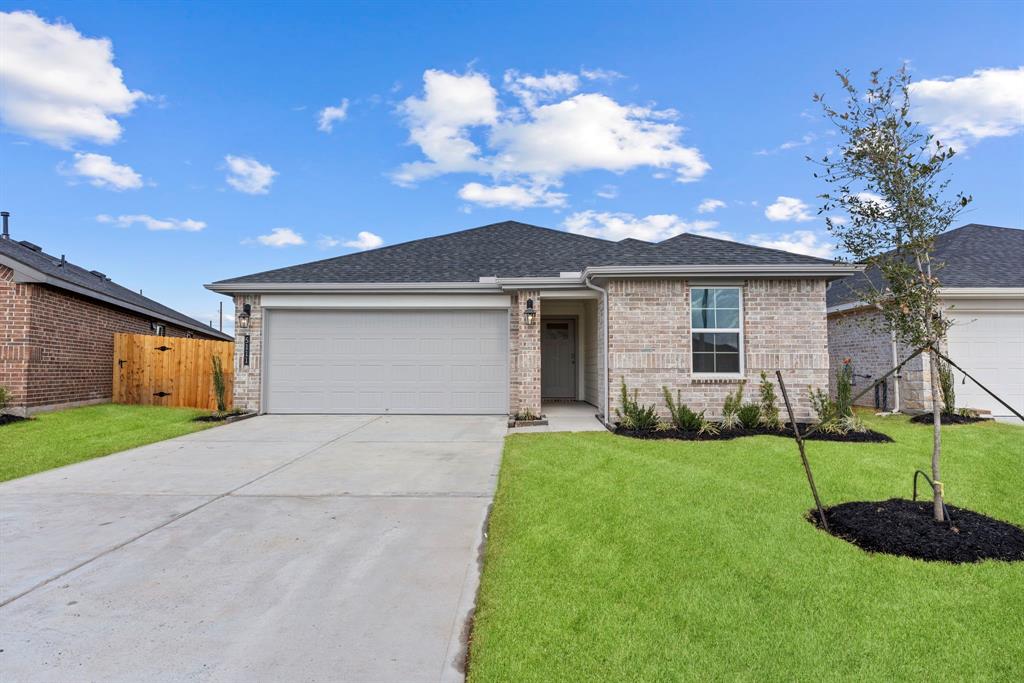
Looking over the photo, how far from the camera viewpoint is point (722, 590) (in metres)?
3.14

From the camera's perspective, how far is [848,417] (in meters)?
8.33

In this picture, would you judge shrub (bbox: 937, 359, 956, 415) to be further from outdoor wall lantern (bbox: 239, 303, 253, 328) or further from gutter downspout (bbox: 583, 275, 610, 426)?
outdoor wall lantern (bbox: 239, 303, 253, 328)

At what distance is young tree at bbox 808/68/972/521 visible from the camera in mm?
4078

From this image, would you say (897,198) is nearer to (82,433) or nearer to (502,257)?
(502,257)

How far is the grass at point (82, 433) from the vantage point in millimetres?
7016

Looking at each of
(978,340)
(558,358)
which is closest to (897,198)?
(978,340)

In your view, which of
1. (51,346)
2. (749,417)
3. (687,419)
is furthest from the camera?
(51,346)

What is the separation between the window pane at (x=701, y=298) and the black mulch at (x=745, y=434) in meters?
2.36

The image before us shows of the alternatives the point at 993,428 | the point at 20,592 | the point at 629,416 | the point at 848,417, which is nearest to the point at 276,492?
the point at 20,592

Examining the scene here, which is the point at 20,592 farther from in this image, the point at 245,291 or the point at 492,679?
the point at 245,291

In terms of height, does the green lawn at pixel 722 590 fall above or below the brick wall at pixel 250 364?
below

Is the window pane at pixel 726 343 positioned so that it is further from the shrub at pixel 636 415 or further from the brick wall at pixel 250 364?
the brick wall at pixel 250 364

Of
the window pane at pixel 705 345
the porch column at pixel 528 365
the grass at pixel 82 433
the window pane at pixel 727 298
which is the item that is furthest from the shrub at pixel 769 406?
the grass at pixel 82 433

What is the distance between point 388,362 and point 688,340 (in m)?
6.55
